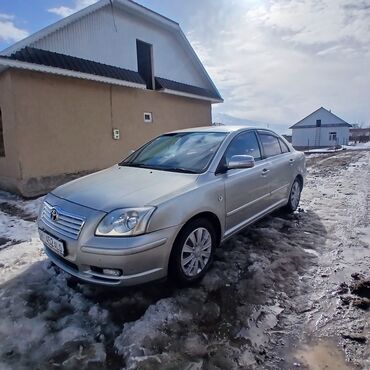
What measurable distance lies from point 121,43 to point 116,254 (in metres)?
8.80

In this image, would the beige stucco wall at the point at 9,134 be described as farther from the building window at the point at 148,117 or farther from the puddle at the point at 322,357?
the puddle at the point at 322,357

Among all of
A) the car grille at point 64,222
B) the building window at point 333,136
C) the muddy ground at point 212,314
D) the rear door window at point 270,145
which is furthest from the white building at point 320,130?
the car grille at point 64,222

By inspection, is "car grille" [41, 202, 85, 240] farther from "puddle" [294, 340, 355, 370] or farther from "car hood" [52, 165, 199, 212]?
"puddle" [294, 340, 355, 370]

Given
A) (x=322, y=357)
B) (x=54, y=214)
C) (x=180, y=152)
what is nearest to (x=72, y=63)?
(x=180, y=152)

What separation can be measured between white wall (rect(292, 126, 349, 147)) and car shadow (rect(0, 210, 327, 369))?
154 ft

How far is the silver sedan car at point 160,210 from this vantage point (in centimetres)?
249

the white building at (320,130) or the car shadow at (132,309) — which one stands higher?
the white building at (320,130)

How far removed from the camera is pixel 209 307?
2.71m

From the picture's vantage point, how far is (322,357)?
2143mm

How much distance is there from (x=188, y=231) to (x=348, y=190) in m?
6.13

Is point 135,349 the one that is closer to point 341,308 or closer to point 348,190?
point 341,308

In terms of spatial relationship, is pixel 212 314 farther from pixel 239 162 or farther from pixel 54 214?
pixel 54 214

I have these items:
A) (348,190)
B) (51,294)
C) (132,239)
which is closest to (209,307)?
(132,239)

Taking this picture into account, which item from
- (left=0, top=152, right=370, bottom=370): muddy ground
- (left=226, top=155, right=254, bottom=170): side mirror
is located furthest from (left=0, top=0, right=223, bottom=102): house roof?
(left=226, top=155, right=254, bottom=170): side mirror
